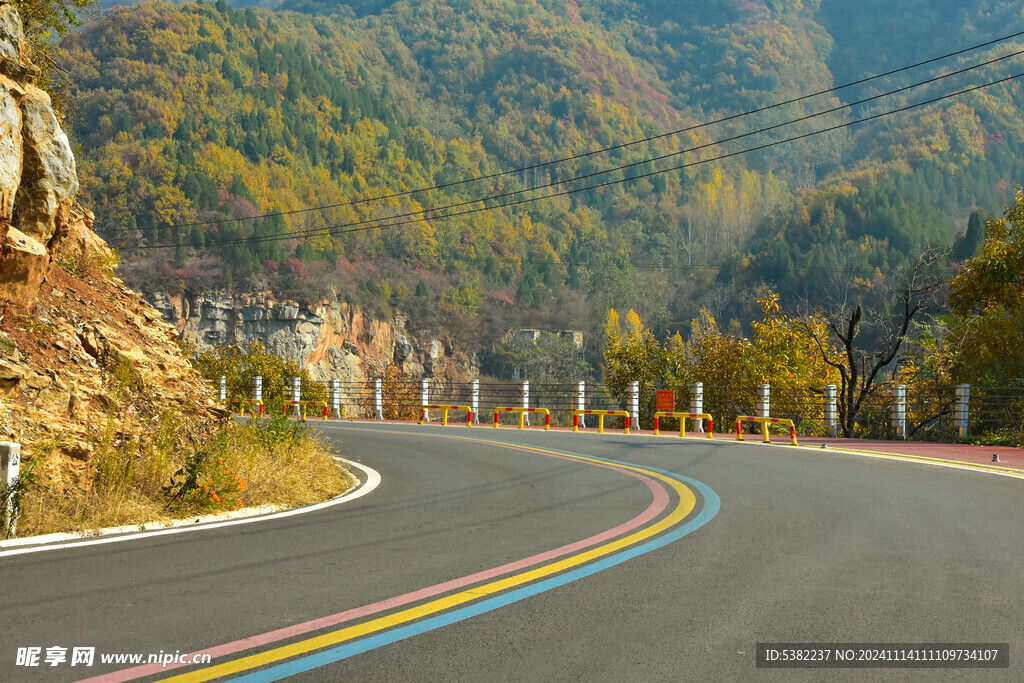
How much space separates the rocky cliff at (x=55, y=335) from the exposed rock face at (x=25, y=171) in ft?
0.04

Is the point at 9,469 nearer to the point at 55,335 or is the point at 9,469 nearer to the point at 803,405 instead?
the point at 55,335

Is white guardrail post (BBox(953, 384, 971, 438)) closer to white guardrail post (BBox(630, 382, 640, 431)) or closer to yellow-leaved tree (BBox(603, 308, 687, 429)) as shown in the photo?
white guardrail post (BBox(630, 382, 640, 431))

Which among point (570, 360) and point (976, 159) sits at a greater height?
point (976, 159)

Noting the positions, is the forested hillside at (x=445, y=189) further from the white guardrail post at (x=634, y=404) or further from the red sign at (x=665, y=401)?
the red sign at (x=665, y=401)

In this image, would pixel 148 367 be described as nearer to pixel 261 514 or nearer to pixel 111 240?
pixel 261 514

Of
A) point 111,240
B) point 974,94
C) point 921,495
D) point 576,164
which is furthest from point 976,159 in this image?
point 921,495

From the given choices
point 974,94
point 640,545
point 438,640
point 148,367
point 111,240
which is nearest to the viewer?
point 438,640

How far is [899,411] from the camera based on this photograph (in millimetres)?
23859

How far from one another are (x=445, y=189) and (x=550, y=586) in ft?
466

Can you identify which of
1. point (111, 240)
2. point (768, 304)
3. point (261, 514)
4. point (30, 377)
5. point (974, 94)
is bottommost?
point (261, 514)

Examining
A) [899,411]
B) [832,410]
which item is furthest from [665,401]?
[899,411]

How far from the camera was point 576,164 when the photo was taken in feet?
607

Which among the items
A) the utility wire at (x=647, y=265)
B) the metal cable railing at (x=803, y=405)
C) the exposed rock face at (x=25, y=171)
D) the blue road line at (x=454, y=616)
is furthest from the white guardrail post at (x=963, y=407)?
the utility wire at (x=647, y=265)

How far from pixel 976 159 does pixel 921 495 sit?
179m
